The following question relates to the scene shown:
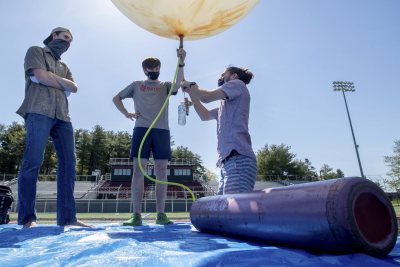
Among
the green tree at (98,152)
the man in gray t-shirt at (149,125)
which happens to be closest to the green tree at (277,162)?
the green tree at (98,152)

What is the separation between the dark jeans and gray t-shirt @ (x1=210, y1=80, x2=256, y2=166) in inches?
69.1

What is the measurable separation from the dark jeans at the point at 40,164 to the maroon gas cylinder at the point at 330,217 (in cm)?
234

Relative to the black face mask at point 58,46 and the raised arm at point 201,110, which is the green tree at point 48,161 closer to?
the black face mask at point 58,46

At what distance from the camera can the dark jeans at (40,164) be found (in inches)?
117

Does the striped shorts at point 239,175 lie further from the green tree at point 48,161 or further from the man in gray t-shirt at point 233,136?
the green tree at point 48,161

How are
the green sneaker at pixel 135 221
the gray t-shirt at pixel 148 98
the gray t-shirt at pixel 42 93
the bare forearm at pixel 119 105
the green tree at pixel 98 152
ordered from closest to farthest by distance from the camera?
the gray t-shirt at pixel 42 93, the green sneaker at pixel 135 221, the gray t-shirt at pixel 148 98, the bare forearm at pixel 119 105, the green tree at pixel 98 152

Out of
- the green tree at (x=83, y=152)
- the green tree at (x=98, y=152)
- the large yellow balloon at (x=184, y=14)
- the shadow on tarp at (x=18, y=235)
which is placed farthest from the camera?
the green tree at (x=98, y=152)

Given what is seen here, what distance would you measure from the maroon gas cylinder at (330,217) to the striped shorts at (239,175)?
0.77 meters

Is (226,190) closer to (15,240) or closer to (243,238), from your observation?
(243,238)

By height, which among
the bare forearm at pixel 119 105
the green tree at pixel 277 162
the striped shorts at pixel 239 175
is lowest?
the striped shorts at pixel 239 175

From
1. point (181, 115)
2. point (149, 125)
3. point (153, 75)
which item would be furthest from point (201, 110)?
point (153, 75)

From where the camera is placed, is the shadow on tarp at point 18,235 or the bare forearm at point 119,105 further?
the bare forearm at point 119,105

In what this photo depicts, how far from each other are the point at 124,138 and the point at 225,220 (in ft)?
229

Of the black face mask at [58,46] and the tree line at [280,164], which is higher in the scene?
the tree line at [280,164]
